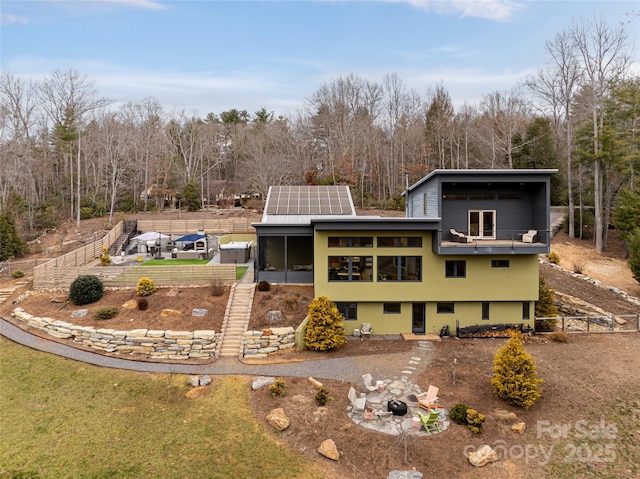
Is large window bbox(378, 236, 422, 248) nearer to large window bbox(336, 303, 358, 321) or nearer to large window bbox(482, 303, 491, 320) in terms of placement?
large window bbox(336, 303, 358, 321)

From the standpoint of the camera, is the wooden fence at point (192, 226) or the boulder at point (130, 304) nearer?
the boulder at point (130, 304)

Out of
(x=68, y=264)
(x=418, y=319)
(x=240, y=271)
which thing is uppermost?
(x=68, y=264)

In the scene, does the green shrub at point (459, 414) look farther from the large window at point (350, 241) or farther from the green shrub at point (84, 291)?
the green shrub at point (84, 291)

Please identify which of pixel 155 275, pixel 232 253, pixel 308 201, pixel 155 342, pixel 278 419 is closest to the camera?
pixel 278 419

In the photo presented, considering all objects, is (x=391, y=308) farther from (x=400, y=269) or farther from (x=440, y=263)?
(x=440, y=263)

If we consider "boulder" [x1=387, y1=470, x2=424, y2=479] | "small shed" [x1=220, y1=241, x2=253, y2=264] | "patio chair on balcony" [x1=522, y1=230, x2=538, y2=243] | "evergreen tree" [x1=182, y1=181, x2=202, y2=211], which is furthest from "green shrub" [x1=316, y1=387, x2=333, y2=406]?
"evergreen tree" [x1=182, y1=181, x2=202, y2=211]

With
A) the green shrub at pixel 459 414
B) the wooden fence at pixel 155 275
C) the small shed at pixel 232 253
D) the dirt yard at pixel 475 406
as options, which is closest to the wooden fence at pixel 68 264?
the wooden fence at pixel 155 275

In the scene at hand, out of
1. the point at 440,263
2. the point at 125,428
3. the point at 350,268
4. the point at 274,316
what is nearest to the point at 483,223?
the point at 440,263
